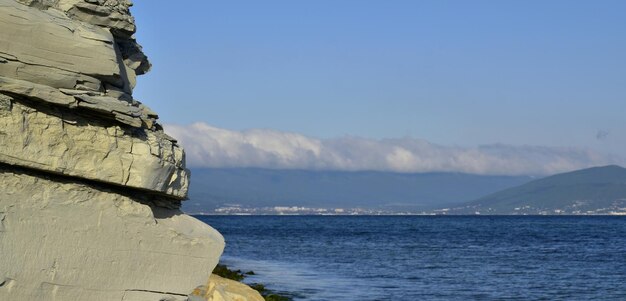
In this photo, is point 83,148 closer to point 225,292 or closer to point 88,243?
point 88,243

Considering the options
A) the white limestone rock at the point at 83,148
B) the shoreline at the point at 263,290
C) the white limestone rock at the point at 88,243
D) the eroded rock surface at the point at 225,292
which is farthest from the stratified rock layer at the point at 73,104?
the shoreline at the point at 263,290

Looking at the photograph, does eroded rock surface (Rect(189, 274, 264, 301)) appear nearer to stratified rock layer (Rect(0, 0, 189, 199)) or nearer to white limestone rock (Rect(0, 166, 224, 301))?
white limestone rock (Rect(0, 166, 224, 301))

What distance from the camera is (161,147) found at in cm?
1596

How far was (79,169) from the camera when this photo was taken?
49.8 feet

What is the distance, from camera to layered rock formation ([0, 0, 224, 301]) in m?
14.7

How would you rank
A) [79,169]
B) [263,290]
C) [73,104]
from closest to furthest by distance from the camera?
[73,104]
[79,169]
[263,290]

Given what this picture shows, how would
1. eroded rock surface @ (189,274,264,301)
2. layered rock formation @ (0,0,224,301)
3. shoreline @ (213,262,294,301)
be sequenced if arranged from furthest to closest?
shoreline @ (213,262,294,301)
eroded rock surface @ (189,274,264,301)
layered rock formation @ (0,0,224,301)

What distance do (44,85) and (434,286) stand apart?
3624 centimetres

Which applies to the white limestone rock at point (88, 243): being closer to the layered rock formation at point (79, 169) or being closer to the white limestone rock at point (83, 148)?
the layered rock formation at point (79, 169)

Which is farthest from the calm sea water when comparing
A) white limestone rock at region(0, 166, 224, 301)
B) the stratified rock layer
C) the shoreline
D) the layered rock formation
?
the stratified rock layer

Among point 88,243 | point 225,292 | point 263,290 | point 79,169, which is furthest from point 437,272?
point 79,169

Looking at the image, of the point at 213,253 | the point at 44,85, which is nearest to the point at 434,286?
the point at 213,253

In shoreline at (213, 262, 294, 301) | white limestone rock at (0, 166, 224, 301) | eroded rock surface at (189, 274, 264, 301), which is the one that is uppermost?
white limestone rock at (0, 166, 224, 301)

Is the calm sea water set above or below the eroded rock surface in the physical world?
below
